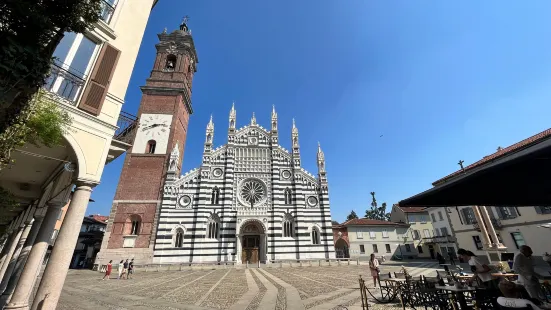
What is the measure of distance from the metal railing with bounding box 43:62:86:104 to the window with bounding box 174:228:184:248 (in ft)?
66.7

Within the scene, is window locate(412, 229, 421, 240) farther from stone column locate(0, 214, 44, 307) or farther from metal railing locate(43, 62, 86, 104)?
metal railing locate(43, 62, 86, 104)

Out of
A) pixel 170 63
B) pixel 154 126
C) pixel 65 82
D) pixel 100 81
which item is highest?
pixel 170 63

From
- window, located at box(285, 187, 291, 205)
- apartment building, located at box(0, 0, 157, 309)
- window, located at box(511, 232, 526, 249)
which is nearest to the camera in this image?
apartment building, located at box(0, 0, 157, 309)

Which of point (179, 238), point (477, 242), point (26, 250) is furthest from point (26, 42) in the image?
point (477, 242)

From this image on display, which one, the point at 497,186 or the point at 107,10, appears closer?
the point at 497,186

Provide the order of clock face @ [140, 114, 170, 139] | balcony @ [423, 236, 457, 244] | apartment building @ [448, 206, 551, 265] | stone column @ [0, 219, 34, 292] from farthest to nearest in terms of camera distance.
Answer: balcony @ [423, 236, 457, 244] → clock face @ [140, 114, 170, 139] → apartment building @ [448, 206, 551, 265] → stone column @ [0, 219, 34, 292]

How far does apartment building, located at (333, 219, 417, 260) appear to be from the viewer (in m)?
32.8

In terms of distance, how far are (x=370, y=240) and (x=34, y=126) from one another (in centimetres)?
3705

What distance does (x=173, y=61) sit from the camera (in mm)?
32688

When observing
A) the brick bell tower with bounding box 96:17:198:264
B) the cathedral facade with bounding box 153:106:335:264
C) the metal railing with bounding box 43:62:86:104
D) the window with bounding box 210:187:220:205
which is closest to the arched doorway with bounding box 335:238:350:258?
the cathedral facade with bounding box 153:106:335:264

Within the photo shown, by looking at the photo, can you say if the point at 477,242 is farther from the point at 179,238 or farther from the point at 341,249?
the point at 179,238

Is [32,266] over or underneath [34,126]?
underneath

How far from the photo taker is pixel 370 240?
33.8 metres

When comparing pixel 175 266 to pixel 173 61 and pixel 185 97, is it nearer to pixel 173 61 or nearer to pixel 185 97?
pixel 185 97
